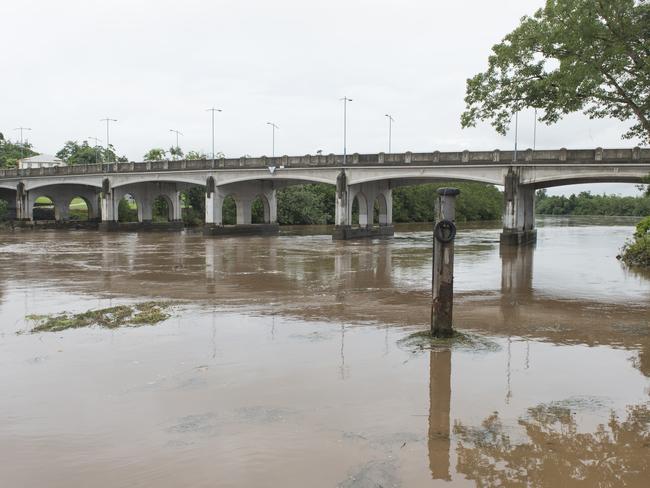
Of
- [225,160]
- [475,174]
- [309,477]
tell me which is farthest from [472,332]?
[225,160]

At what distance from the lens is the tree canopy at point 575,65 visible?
17453 mm

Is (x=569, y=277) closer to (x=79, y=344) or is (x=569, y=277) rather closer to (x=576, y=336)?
(x=576, y=336)

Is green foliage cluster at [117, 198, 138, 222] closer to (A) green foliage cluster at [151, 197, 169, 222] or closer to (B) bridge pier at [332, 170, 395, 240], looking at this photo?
(A) green foliage cluster at [151, 197, 169, 222]

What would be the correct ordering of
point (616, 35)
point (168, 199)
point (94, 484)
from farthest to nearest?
point (168, 199), point (616, 35), point (94, 484)

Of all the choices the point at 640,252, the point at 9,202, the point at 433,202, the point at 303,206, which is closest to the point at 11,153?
the point at 9,202

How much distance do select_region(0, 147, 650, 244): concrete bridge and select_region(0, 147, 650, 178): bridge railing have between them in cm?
6

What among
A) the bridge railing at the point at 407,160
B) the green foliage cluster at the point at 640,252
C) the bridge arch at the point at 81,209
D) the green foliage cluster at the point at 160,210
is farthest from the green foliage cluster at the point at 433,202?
the green foliage cluster at the point at 640,252

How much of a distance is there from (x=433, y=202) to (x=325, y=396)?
74571 mm

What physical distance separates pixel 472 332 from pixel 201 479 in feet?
23.6

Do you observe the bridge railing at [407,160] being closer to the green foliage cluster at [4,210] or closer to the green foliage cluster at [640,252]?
the green foliage cluster at [640,252]

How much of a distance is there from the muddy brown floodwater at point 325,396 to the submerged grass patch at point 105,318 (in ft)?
1.23

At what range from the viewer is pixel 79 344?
997cm

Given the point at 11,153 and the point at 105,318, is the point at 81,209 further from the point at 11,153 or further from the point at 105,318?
the point at 105,318

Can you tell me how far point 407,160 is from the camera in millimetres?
44969
